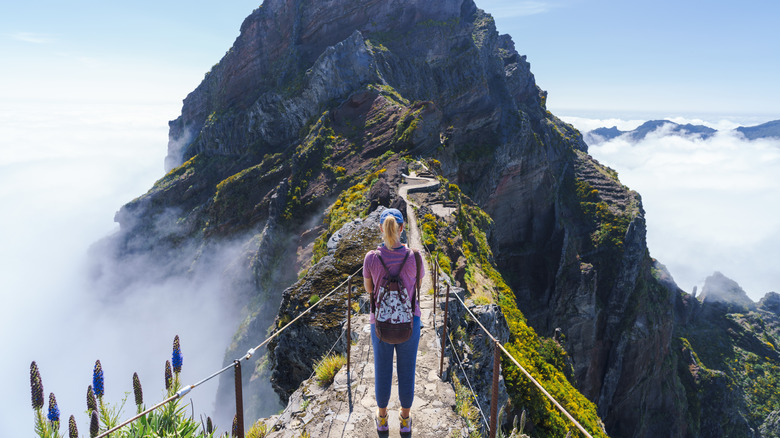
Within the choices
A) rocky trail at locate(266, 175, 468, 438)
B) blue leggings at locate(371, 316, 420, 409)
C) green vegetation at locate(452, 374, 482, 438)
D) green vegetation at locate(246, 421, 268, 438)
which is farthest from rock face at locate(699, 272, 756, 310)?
green vegetation at locate(246, 421, 268, 438)

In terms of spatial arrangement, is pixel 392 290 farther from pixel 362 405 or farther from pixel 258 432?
pixel 258 432

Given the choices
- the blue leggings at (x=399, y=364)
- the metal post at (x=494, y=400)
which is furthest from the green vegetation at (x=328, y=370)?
the metal post at (x=494, y=400)

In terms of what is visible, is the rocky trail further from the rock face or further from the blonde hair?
the rock face

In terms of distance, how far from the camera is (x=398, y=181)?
28.1 meters

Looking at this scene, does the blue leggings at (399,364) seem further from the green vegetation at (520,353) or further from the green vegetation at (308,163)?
the green vegetation at (308,163)

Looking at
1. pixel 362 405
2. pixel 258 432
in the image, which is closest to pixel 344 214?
pixel 258 432

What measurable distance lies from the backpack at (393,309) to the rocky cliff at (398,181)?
24.1m

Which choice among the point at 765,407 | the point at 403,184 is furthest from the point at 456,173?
the point at 765,407

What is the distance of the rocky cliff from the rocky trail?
21558mm

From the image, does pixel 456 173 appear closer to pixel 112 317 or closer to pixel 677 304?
pixel 677 304

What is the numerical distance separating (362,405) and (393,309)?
8.17ft

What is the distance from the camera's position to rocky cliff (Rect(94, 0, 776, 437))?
3853 cm

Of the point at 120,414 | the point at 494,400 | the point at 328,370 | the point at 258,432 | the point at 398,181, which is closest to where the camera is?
the point at 494,400

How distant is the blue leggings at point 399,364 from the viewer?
4.80m
